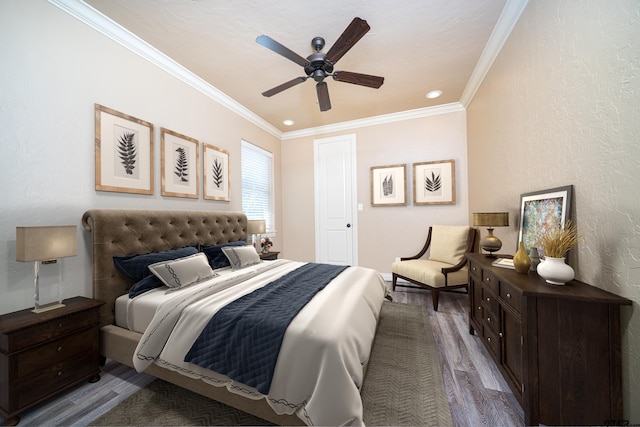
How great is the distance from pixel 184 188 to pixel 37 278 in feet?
4.78

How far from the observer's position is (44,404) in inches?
58.3

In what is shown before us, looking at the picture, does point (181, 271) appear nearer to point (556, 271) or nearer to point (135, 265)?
point (135, 265)

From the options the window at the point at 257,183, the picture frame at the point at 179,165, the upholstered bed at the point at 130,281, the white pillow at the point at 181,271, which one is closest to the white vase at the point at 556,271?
the upholstered bed at the point at 130,281

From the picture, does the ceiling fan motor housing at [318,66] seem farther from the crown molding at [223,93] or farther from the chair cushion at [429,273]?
the chair cushion at [429,273]

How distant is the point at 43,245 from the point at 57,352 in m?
0.70

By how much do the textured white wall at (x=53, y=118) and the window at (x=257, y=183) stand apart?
158cm

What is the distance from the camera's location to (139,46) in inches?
90.2

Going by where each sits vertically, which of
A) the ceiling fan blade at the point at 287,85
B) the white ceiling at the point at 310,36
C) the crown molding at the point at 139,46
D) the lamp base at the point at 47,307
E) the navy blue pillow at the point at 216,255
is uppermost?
the white ceiling at the point at 310,36

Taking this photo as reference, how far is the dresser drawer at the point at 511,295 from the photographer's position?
4.35ft

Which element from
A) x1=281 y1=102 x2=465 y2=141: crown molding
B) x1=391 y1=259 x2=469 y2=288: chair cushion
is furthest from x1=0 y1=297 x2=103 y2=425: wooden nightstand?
x1=281 y1=102 x2=465 y2=141: crown molding

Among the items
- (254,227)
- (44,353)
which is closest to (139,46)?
(254,227)

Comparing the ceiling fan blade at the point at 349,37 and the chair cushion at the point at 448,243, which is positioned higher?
the ceiling fan blade at the point at 349,37

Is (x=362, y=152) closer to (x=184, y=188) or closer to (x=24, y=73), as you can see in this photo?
(x=184, y=188)

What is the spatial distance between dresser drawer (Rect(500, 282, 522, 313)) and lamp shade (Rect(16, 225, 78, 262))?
2878 millimetres
